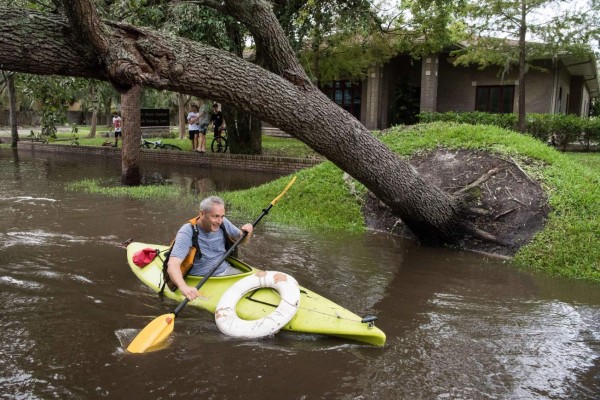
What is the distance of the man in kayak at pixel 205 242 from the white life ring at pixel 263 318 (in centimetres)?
33

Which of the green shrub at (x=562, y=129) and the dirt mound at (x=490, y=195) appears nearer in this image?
the dirt mound at (x=490, y=195)

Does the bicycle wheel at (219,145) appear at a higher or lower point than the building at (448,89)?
lower

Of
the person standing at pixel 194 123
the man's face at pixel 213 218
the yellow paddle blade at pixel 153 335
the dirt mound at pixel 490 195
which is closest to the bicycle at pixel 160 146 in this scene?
the person standing at pixel 194 123

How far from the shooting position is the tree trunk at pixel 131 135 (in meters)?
12.5

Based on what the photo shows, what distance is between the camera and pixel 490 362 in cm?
447

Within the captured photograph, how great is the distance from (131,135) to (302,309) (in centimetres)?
897

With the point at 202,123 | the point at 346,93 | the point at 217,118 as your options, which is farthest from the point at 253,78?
the point at 346,93

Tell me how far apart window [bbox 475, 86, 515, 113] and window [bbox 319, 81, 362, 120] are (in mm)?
5418

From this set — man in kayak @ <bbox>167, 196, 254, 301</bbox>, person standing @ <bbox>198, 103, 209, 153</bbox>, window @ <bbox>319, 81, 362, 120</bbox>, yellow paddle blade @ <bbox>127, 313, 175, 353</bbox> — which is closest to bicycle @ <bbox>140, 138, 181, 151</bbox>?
person standing @ <bbox>198, 103, 209, 153</bbox>

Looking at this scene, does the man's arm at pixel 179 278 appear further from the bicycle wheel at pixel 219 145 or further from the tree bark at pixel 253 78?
the bicycle wheel at pixel 219 145

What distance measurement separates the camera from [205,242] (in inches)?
219

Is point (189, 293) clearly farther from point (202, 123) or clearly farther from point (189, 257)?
point (202, 123)

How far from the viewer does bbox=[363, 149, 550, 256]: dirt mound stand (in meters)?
7.85

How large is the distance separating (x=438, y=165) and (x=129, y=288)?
5689 mm
